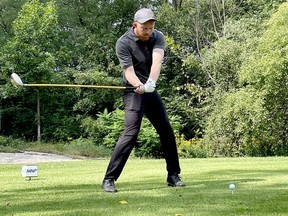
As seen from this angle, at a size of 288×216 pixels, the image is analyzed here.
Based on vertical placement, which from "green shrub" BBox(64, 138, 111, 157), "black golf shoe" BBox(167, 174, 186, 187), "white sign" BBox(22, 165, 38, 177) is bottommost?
"green shrub" BBox(64, 138, 111, 157)

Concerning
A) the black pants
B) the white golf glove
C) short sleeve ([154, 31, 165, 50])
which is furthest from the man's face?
the black pants

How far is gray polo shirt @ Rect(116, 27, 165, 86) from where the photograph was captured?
570 cm

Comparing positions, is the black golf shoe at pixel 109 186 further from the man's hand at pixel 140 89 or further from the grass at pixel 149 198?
the man's hand at pixel 140 89

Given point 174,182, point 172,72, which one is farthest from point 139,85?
point 172,72

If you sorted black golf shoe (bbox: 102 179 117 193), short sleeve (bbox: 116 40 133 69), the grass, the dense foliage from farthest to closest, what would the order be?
the dense foliage, short sleeve (bbox: 116 40 133 69), black golf shoe (bbox: 102 179 117 193), the grass

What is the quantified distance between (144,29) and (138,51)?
0.27 m

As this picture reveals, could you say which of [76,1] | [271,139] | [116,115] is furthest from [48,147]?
[76,1]

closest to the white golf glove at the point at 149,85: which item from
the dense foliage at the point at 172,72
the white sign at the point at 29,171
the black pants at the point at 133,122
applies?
the black pants at the point at 133,122

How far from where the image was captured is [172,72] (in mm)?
30969

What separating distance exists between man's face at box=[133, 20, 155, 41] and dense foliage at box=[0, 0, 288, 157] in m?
14.4

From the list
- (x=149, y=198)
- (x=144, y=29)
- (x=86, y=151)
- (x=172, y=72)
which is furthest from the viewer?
(x=172, y=72)

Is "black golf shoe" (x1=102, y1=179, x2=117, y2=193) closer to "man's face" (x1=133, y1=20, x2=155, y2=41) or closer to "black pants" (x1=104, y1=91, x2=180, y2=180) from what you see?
"black pants" (x1=104, y1=91, x2=180, y2=180)

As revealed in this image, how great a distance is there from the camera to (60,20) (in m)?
30.8

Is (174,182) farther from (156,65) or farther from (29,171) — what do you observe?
(29,171)
